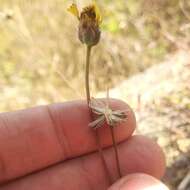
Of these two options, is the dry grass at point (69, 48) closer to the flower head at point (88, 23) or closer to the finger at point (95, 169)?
the finger at point (95, 169)

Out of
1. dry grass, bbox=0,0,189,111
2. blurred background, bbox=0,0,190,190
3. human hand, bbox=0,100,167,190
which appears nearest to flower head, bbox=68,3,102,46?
human hand, bbox=0,100,167,190

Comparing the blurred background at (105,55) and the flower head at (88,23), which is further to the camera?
the blurred background at (105,55)

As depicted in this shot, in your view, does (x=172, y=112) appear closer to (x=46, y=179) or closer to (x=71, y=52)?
(x=46, y=179)

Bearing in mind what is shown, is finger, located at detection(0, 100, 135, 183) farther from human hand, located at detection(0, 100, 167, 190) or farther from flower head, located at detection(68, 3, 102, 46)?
flower head, located at detection(68, 3, 102, 46)

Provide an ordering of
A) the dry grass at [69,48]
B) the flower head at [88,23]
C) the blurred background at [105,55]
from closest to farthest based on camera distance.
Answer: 1. the flower head at [88,23]
2. the blurred background at [105,55]
3. the dry grass at [69,48]

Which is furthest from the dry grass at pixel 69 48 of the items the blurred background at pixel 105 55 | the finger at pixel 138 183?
the finger at pixel 138 183
